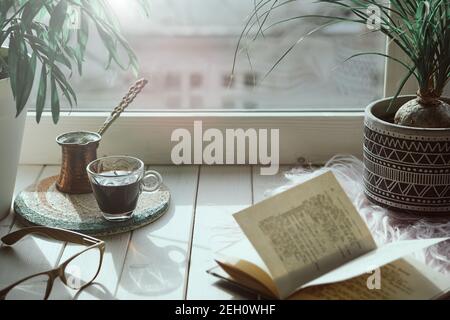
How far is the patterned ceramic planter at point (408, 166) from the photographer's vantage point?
121cm

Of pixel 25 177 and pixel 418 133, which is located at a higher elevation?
pixel 418 133

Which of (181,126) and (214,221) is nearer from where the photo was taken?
(214,221)

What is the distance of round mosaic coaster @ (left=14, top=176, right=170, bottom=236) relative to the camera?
1249 mm

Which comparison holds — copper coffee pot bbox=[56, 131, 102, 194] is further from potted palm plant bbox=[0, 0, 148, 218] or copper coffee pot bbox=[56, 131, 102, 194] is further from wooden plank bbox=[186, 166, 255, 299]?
wooden plank bbox=[186, 166, 255, 299]

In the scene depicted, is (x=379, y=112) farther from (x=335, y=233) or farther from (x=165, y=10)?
(x=165, y=10)

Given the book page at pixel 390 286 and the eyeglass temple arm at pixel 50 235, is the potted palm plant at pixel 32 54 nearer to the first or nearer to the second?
the eyeglass temple arm at pixel 50 235

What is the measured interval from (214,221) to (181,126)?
30 cm

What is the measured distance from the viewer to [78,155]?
1.34 meters

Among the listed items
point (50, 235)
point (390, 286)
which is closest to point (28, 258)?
point (50, 235)

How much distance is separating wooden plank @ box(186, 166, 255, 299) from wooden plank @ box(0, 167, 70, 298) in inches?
8.0

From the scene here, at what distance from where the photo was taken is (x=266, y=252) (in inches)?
39.5

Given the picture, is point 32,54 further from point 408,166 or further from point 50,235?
point 408,166

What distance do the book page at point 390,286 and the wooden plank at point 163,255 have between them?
0.65ft

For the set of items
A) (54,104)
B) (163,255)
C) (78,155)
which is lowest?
(163,255)
